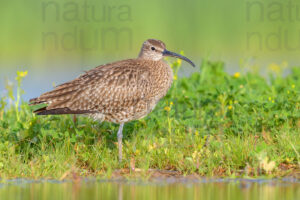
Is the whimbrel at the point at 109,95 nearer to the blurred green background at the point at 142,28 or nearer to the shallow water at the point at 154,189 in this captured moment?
the shallow water at the point at 154,189

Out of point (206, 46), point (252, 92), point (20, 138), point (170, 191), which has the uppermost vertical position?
point (206, 46)

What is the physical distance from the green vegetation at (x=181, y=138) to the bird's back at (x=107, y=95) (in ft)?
1.36

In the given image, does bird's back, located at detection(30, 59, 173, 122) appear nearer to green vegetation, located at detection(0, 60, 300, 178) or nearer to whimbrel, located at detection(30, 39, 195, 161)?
whimbrel, located at detection(30, 39, 195, 161)

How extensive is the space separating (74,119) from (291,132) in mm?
3624

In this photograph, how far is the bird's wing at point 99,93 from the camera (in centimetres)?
1027

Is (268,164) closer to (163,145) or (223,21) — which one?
(163,145)

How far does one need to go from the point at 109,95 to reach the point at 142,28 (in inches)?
415

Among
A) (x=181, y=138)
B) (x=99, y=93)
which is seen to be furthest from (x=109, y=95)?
(x=181, y=138)

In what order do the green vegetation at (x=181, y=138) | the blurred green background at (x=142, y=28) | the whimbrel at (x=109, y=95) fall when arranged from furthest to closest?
the blurred green background at (x=142, y=28)
the whimbrel at (x=109, y=95)
the green vegetation at (x=181, y=138)

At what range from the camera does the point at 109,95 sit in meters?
10.3

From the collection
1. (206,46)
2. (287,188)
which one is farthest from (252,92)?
(206,46)

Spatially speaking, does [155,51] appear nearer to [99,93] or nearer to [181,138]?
[99,93]

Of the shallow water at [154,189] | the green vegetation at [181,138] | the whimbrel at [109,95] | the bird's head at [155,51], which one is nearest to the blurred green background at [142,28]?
the green vegetation at [181,138]

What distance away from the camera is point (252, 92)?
12469mm
